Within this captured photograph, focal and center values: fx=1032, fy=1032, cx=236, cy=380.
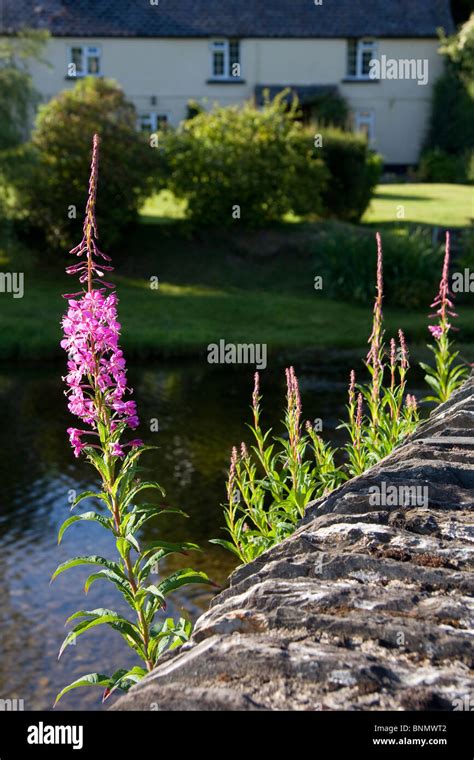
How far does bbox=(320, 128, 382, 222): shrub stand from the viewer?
27.4m

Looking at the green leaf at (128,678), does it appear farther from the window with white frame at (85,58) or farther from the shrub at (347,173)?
the window with white frame at (85,58)

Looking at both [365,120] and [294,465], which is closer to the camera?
[294,465]

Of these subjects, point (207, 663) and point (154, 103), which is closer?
point (207, 663)

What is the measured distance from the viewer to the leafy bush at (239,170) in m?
25.1

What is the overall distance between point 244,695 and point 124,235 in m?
24.0

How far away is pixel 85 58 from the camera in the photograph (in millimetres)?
40438

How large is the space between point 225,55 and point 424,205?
12.7 metres

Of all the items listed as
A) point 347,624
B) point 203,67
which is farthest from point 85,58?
point 347,624

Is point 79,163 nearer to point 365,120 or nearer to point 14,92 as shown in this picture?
point 14,92

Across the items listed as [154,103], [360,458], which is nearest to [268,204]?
[154,103]

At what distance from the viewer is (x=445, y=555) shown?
3158 millimetres

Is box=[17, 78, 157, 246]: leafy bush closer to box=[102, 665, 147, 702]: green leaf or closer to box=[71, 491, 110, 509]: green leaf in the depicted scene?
box=[71, 491, 110, 509]: green leaf

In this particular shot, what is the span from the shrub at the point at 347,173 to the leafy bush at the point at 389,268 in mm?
4951
